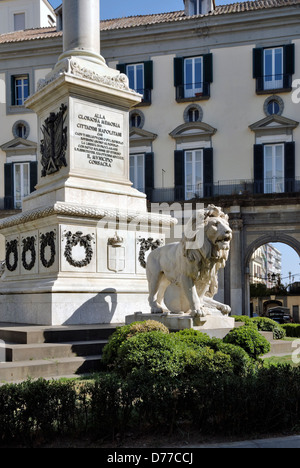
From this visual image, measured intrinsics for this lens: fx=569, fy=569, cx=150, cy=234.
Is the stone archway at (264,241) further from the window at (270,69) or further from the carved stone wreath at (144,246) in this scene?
the carved stone wreath at (144,246)

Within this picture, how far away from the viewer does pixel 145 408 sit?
530cm

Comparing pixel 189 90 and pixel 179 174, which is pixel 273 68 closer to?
pixel 189 90

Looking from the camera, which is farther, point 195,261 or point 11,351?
point 195,261

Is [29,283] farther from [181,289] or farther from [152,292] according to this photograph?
[181,289]

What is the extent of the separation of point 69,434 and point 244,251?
28.7 m

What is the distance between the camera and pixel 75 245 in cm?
1120

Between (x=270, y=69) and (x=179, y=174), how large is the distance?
26.9 feet

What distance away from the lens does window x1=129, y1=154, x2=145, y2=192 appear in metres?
35.4

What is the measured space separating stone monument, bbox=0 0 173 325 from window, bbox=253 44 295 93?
73.6 feet

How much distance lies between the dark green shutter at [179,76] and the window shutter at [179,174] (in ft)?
12.1

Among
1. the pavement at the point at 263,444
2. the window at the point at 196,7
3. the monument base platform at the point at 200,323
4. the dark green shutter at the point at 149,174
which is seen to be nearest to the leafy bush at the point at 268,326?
the monument base platform at the point at 200,323

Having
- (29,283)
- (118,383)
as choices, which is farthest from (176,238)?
(118,383)

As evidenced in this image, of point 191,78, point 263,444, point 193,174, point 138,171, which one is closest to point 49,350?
point 263,444

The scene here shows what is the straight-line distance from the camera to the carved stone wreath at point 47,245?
11139mm
